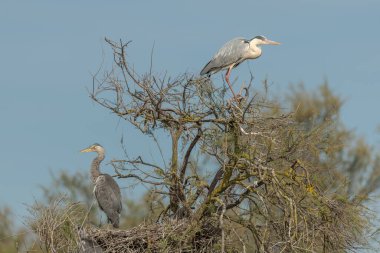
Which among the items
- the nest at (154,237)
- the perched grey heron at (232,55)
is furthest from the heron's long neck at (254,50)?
the nest at (154,237)

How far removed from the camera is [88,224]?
1089 centimetres

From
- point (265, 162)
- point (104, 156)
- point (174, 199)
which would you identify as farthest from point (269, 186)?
point (104, 156)

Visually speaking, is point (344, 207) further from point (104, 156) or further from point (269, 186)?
point (104, 156)

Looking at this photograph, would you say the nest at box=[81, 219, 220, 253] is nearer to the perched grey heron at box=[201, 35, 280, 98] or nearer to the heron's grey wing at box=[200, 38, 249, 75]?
the perched grey heron at box=[201, 35, 280, 98]

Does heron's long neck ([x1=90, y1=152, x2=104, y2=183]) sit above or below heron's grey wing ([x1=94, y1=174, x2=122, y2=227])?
above

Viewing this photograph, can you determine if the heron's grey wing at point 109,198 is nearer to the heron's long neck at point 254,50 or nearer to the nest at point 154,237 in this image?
the nest at point 154,237

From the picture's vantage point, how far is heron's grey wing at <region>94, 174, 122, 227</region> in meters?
12.8

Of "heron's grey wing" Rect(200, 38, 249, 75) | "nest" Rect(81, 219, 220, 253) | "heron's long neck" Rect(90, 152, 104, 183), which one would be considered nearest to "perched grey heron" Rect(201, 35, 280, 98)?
"heron's grey wing" Rect(200, 38, 249, 75)

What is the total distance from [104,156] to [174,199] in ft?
10.3

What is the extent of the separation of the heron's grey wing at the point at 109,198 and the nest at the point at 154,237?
6.80 ft

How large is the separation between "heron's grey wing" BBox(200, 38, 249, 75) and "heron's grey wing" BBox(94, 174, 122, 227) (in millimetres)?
2426

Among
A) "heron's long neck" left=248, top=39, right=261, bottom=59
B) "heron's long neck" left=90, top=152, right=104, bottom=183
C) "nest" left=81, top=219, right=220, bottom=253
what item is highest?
"heron's long neck" left=248, top=39, right=261, bottom=59

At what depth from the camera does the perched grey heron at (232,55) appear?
13281mm


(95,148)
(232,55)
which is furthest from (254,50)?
(95,148)
